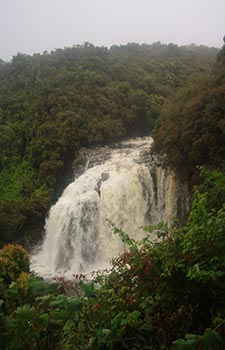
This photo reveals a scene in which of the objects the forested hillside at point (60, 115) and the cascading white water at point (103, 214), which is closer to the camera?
the cascading white water at point (103, 214)

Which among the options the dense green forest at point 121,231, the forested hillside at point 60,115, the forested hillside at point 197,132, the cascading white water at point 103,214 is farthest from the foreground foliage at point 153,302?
the cascading white water at point 103,214

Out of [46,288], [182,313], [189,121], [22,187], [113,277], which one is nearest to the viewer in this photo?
[46,288]

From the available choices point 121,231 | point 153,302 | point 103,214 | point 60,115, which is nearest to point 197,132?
point 103,214

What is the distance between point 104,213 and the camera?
16000mm

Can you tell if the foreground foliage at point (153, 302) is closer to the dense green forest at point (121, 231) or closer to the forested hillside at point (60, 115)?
the dense green forest at point (121, 231)

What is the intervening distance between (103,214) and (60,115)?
398 inches

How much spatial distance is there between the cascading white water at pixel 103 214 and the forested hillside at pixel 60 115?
1706 mm

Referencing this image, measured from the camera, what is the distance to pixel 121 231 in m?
4.43

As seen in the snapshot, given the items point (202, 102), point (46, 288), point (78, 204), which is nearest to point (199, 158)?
point (202, 102)

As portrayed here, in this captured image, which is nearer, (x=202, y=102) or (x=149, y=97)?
(x=202, y=102)

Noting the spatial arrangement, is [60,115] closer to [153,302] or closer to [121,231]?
[121,231]

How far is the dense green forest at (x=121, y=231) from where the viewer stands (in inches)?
109

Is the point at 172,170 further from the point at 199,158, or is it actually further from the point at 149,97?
the point at 149,97

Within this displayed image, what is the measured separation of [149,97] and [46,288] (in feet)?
85.8
